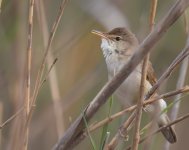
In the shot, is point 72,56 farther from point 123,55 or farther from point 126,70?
point 126,70

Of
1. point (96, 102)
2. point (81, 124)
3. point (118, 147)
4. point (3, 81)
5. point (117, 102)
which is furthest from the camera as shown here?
point (117, 102)

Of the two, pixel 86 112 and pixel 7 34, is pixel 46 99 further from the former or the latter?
pixel 86 112

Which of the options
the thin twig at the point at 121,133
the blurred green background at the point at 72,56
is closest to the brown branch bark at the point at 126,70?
the thin twig at the point at 121,133

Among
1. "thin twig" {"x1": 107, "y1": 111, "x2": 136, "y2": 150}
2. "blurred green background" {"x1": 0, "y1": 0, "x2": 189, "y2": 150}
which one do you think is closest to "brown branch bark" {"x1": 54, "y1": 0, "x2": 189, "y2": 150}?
"thin twig" {"x1": 107, "y1": 111, "x2": 136, "y2": 150}

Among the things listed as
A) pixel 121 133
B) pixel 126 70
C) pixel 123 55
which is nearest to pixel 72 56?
pixel 123 55

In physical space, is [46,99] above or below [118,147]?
below

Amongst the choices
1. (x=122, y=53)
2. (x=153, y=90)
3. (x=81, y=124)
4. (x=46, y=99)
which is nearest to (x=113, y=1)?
(x=122, y=53)
